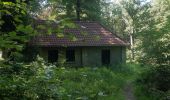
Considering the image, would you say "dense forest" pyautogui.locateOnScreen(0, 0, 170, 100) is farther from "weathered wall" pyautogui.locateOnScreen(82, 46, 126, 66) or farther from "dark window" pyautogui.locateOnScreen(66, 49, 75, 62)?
"dark window" pyautogui.locateOnScreen(66, 49, 75, 62)

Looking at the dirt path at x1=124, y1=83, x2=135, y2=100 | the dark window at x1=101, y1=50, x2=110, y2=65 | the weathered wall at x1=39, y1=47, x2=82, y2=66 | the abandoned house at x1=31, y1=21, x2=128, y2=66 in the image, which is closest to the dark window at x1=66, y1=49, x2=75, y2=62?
the abandoned house at x1=31, y1=21, x2=128, y2=66

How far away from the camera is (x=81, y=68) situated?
65.7 ft

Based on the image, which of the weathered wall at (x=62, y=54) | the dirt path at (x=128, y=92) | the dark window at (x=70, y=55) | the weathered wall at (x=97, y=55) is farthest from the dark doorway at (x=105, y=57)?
the dirt path at (x=128, y=92)

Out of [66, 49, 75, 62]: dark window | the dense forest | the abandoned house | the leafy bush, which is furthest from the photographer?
[66, 49, 75, 62]: dark window

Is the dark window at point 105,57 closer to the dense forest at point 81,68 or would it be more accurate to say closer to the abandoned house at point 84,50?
the abandoned house at point 84,50

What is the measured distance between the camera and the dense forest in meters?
2.85

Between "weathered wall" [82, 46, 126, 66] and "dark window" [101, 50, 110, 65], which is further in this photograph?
"dark window" [101, 50, 110, 65]

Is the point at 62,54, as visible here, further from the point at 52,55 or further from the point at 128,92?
the point at 128,92

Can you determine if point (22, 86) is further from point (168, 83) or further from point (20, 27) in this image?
point (168, 83)

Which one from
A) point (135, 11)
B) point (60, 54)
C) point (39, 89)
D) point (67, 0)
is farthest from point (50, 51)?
point (135, 11)

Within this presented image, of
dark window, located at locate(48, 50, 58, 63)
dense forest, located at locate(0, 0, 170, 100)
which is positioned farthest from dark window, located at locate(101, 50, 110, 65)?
dark window, located at locate(48, 50, 58, 63)

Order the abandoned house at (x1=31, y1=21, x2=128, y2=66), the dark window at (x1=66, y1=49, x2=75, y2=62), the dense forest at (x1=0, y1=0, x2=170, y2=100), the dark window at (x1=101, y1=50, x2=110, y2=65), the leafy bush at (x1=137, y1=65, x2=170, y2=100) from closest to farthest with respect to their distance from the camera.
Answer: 1. the dense forest at (x1=0, y1=0, x2=170, y2=100)
2. the leafy bush at (x1=137, y1=65, x2=170, y2=100)
3. the abandoned house at (x1=31, y1=21, x2=128, y2=66)
4. the dark window at (x1=66, y1=49, x2=75, y2=62)
5. the dark window at (x1=101, y1=50, x2=110, y2=65)

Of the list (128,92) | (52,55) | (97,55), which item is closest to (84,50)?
(97,55)

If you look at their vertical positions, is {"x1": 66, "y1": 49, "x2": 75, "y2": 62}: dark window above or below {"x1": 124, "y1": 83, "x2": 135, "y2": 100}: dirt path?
above
